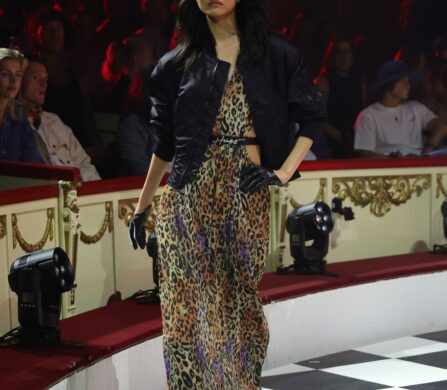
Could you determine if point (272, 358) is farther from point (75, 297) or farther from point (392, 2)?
point (392, 2)

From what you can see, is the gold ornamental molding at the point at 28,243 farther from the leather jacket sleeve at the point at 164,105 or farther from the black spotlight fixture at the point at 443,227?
the black spotlight fixture at the point at 443,227

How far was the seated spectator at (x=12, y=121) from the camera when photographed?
5.13 metres

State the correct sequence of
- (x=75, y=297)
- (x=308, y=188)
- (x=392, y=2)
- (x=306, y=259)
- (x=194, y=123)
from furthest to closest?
(x=392, y=2), (x=308, y=188), (x=306, y=259), (x=75, y=297), (x=194, y=123)

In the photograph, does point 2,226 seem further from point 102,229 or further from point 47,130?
point 47,130

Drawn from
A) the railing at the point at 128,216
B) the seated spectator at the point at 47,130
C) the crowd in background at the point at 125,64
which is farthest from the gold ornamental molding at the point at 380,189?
the seated spectator at the point at 47,130

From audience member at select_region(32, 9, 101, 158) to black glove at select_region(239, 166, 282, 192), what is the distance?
303cm

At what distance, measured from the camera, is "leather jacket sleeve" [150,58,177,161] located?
3.30m

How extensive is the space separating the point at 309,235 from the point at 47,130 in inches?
58.5

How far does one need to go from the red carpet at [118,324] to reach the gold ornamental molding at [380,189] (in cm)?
35

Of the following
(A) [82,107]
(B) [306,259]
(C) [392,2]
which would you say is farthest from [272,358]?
(C) [392,2]

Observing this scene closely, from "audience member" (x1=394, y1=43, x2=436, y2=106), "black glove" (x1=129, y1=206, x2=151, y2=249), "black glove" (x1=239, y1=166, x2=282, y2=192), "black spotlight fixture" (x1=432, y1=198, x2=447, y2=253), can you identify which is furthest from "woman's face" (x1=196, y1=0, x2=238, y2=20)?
"audience member" (x1=394, y1=43, x2=436, y2=106)

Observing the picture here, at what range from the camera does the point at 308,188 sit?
5.79 meters

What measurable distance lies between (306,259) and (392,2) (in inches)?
141

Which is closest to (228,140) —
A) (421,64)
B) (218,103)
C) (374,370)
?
(218,103)
